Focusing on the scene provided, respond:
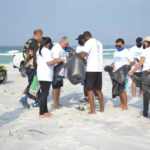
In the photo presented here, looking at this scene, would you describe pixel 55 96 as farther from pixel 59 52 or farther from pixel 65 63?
pixel 59 52

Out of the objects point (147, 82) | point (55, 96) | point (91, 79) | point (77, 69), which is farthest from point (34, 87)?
point (147, 82)

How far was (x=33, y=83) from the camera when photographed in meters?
6.44

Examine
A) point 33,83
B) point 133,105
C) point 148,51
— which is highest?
point 148,51

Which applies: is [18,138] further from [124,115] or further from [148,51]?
[148,51]

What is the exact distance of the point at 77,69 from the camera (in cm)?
594

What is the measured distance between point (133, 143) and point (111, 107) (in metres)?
2.91

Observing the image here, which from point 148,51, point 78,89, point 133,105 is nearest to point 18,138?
point 148,51

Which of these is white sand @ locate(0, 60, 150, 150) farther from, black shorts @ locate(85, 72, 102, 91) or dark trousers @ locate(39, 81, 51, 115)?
black shorts @ locate(85, 72, 102, 91)

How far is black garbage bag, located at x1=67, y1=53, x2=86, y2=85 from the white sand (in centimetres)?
84

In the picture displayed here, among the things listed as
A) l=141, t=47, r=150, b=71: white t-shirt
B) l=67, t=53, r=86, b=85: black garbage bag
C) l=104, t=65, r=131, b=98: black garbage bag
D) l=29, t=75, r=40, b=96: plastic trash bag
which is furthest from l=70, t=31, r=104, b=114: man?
l=29, t=75, r=40, b=96: plastic trash bag

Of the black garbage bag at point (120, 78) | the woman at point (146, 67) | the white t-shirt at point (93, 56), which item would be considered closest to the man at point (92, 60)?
the white t-shirt at point (93, 56)

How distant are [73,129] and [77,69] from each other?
1.54m

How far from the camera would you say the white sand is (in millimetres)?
4035

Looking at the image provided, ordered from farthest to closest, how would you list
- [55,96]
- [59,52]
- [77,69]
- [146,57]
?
[55,96]
[59,52]
[77,69]
[146,57]
